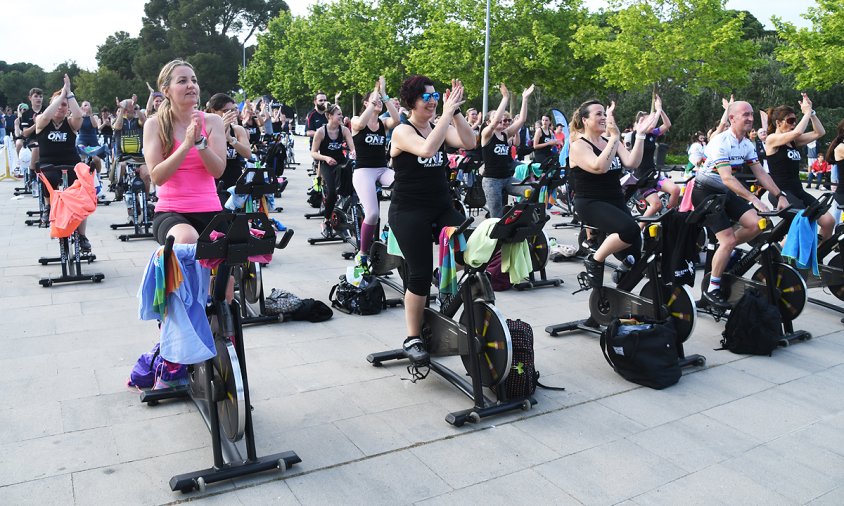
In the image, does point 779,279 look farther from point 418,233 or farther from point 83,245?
point 83,245

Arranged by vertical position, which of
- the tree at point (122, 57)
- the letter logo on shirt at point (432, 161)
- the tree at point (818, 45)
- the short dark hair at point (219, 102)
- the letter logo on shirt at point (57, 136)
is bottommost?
the letter logo on shirt at point (432, 161)

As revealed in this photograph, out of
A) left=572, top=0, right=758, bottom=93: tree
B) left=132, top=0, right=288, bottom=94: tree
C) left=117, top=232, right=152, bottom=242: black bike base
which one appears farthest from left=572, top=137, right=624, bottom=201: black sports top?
left=132, top=0, right=288, bottom=94: tree

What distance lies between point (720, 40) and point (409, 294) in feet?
83.9

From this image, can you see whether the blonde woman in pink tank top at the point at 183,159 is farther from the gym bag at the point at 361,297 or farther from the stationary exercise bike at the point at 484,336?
the gym bag at the point at 361,297

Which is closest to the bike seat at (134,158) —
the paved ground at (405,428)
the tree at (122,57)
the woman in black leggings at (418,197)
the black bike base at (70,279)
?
the black bike base at (70,279)

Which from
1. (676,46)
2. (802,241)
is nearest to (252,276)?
(802,241)

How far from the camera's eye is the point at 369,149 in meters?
7.86

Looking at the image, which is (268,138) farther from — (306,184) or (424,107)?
(424,107)

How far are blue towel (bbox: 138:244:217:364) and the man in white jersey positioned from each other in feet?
14.3

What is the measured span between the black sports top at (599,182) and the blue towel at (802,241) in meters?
1.61

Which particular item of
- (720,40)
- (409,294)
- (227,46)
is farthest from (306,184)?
(227,46)

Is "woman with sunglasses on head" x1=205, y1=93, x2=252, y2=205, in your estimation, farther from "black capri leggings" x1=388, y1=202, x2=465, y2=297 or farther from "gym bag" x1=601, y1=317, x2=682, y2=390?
"gym bag" x1=601, y1=317, x2=682, y2=390

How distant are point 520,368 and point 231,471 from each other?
1.79 meters

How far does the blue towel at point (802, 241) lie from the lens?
6.05 m
